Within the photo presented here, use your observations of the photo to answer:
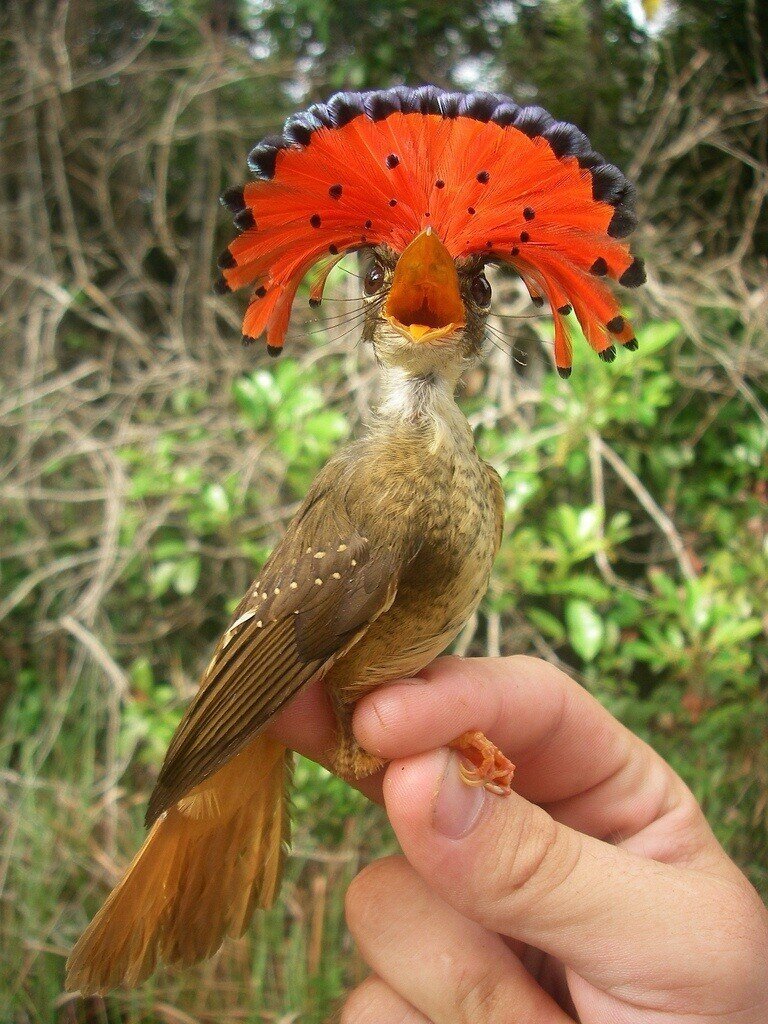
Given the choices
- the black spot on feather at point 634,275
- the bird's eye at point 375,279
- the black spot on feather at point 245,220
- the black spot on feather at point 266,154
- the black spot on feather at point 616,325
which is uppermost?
the black spot on feather at point 634,275

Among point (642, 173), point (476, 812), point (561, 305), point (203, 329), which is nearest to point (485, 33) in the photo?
point (642, 173)

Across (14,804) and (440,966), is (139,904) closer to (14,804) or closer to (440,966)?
(440,966)

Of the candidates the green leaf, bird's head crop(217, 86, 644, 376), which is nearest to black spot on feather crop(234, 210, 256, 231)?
bird's head crop(217, 86, 644, 376)

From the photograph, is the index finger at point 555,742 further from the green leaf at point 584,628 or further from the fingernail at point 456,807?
the green leaf at point 584,628

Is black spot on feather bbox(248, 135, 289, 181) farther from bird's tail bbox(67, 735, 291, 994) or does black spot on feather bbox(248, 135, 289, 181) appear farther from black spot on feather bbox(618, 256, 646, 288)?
bird's tail bbox(67, 735, 291, 994)

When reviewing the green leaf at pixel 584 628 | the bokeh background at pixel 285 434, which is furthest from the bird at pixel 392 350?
the green leaf at pixel 584 628

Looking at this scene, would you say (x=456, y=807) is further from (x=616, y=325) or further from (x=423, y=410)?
(x=616, y=325)

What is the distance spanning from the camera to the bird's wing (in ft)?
3.87

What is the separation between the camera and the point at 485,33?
12.4 feet

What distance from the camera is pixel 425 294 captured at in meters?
1.16

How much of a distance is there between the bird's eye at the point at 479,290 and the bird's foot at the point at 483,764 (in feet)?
2.40

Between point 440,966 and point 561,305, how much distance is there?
1.15 metres

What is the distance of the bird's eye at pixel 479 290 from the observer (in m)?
1.32

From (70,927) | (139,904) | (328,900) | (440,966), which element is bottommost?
(70,927)
